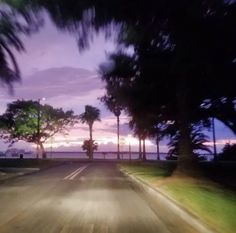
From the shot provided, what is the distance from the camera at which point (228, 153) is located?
6962cm

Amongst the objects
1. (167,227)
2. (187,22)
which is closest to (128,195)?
(187,22)

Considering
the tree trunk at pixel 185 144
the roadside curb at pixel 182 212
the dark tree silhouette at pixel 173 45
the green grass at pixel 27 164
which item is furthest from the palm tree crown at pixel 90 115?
the roadside curb at pixel 182 212

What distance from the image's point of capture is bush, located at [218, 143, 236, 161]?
6794cm

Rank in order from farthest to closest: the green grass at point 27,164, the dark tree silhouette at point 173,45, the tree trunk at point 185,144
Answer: the green grass at point 27,164 → the tree trunk at point 185,144 → the dark tree silhouette at point 173,45

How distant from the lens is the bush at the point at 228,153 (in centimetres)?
6794

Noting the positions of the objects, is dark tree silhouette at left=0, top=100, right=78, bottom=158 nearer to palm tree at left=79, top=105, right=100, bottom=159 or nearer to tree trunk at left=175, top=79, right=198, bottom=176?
palm tree at left=79, top=105, right=100, bottom=159

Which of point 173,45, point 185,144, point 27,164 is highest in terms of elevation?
point 173,45

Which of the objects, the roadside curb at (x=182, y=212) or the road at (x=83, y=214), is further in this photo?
the road at (x=83, y=214)

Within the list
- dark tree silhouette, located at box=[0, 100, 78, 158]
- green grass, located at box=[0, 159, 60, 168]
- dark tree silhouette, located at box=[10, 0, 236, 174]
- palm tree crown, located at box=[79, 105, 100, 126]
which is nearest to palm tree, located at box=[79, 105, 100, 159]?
palm tree crown, located at box=[79, 105, 100, 126]

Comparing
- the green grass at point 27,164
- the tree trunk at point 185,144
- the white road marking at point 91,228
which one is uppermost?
the green grass at point 27,164

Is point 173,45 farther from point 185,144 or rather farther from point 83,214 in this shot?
point 83,214

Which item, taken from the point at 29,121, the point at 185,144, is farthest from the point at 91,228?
the point at 29,121

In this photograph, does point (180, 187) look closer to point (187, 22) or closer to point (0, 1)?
point (187, 22)

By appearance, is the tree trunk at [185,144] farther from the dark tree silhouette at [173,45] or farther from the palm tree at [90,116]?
the palm tree at [90,116]
